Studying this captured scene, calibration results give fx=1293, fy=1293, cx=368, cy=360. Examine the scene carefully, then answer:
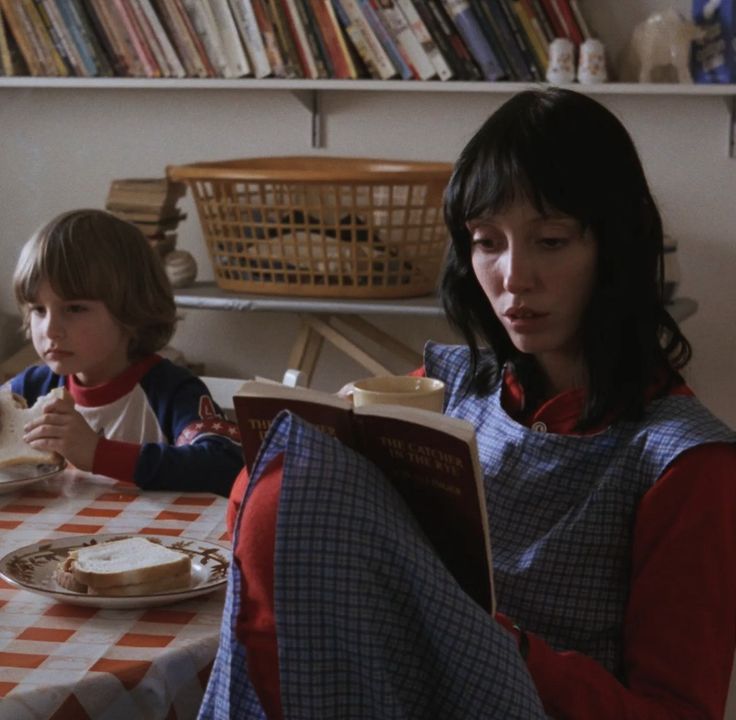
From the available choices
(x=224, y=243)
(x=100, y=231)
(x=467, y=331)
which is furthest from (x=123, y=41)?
(x=467, y=331)

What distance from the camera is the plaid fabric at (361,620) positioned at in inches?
30.7

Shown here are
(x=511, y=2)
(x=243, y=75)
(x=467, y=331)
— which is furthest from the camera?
(x=243, y=75)

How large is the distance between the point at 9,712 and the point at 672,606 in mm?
479

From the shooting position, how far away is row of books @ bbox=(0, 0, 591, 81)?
2479 mm

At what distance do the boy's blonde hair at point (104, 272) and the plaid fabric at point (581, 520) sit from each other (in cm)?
76

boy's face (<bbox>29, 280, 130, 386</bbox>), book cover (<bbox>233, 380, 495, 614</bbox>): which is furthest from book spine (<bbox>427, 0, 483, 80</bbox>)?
book cover (<bbox>233, 380, 495, 614</bbox>)

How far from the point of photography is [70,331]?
1661mm

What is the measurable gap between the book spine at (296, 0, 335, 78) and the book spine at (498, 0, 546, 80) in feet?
1.19

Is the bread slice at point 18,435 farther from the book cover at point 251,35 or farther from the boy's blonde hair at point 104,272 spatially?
the book cover at point 251,35

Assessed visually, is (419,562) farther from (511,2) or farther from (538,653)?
(511,2)

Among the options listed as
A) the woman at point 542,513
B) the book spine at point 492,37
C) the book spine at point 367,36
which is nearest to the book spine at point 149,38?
the book spine at point 367,36

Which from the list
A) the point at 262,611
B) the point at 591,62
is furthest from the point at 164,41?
the point at 262,611

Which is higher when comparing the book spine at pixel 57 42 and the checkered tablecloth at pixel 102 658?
the book spine at pixel 57 42

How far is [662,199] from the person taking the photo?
8.54 feet
